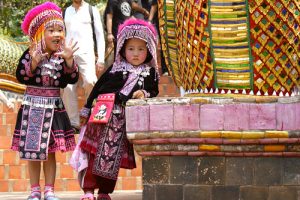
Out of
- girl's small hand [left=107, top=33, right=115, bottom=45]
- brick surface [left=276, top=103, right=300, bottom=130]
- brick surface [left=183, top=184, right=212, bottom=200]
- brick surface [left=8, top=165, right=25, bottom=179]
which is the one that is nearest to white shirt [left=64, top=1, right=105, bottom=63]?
girl's small hand [left=107, top=33, right=115, bottom=45]

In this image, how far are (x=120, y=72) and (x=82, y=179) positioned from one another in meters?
0.87

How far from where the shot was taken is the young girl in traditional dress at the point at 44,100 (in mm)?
8125

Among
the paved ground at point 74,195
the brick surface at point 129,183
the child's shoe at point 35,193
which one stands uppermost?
the child's shoe at point 35,193

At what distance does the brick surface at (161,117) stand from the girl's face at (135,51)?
1862 mm

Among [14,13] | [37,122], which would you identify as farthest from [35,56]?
[14,13]

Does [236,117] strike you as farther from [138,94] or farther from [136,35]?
[136,35]

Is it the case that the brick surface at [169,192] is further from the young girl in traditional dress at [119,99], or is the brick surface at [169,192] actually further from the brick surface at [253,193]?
the young girl in traditional dress at [119,99]

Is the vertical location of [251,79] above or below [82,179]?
above

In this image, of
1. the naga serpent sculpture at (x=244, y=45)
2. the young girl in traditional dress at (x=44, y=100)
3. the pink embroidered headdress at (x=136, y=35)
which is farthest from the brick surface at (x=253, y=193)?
the young girl in traditional dress at (x=44, y=100)

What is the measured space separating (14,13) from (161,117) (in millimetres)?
13077

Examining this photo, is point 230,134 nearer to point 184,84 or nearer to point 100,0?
point 184,84

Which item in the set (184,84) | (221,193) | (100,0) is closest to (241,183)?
(221,193)

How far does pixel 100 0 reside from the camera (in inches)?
720

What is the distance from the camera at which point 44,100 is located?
8.18 m
